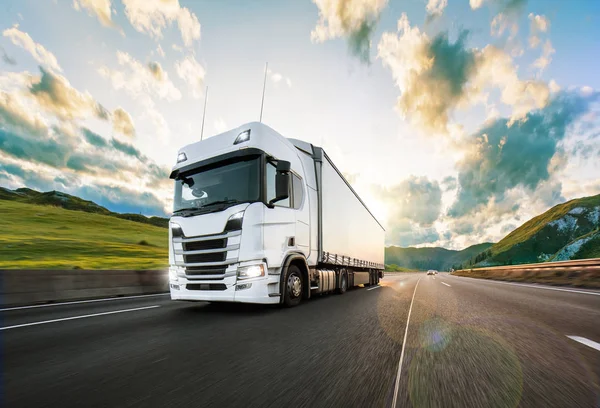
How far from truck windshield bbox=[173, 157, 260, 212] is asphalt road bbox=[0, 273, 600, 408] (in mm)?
2308

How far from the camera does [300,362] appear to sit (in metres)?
2.93

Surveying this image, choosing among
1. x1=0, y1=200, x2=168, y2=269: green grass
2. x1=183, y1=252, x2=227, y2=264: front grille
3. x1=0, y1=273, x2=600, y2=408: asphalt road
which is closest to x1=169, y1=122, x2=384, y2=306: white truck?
x1=183, y1=252, x2=227, y2=264: front grille

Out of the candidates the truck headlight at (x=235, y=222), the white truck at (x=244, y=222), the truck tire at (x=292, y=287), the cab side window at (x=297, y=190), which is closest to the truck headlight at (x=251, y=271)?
the white truck at (x=244, y=222)

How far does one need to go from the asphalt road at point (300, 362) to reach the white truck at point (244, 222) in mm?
868

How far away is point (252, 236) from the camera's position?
227 inches

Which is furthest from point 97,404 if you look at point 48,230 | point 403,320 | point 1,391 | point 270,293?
point 48,230

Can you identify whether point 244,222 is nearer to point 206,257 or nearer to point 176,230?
point 206,257

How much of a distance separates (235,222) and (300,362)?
130 inches

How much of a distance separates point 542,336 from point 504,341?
709 millimetres

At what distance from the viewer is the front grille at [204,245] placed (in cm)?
582

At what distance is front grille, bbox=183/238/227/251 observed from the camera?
5.82 m

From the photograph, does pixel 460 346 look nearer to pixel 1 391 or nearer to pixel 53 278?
pixel 1 391

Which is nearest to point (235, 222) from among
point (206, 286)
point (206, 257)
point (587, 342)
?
point (206, 257)

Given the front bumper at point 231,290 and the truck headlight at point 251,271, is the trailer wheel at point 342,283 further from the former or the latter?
the truck headlight at point 251,271
